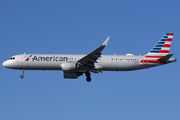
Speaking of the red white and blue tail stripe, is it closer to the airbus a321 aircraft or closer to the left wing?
the airbus a321 aircraft

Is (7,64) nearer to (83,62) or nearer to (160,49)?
(83,62)

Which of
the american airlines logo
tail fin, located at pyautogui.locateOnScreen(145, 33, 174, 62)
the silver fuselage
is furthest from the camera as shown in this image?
tail fin, located at pyautogui.locateOnScreen(145, 33, 174, 62)

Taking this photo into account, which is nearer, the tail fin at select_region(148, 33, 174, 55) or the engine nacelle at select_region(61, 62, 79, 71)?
the engine nacelle at select_region(61, 62, 79, 71)

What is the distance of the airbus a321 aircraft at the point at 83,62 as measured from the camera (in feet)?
169

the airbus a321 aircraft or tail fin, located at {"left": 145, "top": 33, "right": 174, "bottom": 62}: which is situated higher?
tail fin, located at {"left": 145, "top": 33, "right": 174, "bottom": 62}

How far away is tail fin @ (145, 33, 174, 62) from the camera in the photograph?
53750mm

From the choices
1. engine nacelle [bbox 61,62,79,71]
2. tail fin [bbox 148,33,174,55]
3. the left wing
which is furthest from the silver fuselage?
tail fin [bbox 148,33,174,55]

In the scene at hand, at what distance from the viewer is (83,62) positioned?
5138 centimetres

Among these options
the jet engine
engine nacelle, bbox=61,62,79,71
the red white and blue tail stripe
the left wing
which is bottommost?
the jet engine

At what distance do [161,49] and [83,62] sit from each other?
13.5 meters

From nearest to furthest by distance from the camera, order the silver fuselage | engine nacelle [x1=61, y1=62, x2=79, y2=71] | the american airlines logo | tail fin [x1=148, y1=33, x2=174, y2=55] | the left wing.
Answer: the left wing → engine nacelle [x1=61, y1=62, x2=79, y2=71] → the silver fuselage → the american airlines logo → tail fin [x1=148, y1=33, x2=174, y2=55]

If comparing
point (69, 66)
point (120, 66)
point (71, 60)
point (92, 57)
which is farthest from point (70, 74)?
point (120, 66)

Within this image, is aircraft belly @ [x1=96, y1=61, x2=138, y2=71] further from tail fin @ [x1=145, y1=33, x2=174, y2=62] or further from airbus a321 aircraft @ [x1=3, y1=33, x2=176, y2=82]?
tail fin @ [x1=145, y1=33, x2=174, y2=62]

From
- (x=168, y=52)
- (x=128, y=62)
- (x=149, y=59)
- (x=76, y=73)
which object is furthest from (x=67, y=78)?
(x=168, y=52)
